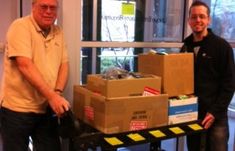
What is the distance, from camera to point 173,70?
2.06 metres

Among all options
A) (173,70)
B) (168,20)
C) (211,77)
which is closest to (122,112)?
(173,70)

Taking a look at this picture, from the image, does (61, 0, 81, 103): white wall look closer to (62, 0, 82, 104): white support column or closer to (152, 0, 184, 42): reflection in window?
(62, 0, 82, 104): white support column

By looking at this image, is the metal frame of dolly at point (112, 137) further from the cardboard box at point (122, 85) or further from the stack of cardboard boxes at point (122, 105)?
the cardboard box at point (122, 85)

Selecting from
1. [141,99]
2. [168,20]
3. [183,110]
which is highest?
[168,20]

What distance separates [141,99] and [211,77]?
67 cm

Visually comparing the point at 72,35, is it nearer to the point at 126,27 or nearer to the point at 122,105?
the point at 126,27

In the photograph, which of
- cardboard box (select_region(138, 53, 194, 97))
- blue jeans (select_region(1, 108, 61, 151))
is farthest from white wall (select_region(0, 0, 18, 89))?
cardboard box (select_region(138, 53, 194, 97))

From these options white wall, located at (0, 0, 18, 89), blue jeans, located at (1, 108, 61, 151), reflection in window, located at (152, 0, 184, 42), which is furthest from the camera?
white wall, located at (0, 0, 18, 89)

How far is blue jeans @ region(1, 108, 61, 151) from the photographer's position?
1920mm

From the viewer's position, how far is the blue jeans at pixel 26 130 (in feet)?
6.30

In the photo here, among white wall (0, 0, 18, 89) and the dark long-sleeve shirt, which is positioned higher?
white wall (0, 0, 18, 89)

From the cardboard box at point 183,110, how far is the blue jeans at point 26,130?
0.74m

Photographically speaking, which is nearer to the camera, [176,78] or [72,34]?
[176,78]

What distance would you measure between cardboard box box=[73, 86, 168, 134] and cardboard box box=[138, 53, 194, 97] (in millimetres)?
143
